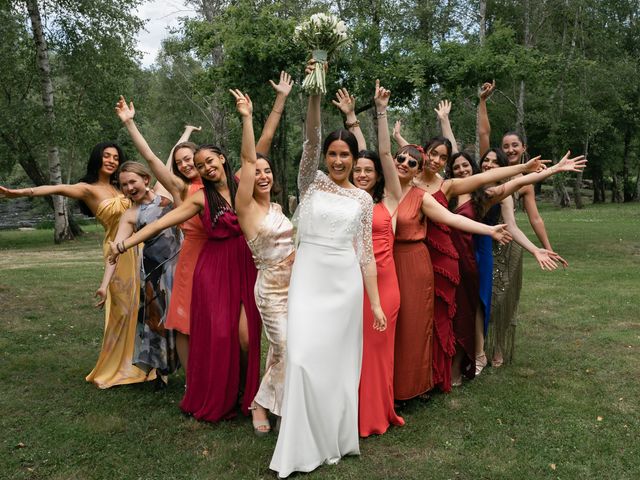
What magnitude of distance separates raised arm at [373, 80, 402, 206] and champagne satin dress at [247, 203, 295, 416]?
1038 mm

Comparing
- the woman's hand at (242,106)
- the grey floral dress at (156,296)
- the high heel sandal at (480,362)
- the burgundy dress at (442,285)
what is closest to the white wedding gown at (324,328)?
the woman's hand at (242,106)

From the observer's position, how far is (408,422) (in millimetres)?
5141

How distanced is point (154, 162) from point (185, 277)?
1.12 meters

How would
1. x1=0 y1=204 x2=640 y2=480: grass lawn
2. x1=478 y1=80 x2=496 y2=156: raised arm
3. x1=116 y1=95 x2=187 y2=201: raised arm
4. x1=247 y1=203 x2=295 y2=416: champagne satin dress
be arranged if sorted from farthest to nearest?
x1=478 y1=80 x2=496 y2=156: raised arm → x1=116 y1=95 x2=187 y2=201: raised arm → x1=247 y1=203 x2=295 y2=416: champagne satin dress → x1=0 y1=204 x2=640 y2=480: grass lawn

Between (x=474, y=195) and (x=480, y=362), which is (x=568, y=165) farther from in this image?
(x=480, y=362)

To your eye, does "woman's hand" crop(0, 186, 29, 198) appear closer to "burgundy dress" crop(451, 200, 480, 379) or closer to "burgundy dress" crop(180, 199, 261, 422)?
"burgundy dress" crop(180, 199, 261, 422)

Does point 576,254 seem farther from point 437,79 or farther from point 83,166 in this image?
point 83,166

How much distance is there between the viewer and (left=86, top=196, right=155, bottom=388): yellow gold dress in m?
6.25

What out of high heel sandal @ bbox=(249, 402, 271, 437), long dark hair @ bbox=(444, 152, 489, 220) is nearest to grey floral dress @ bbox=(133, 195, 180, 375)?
high heel sandal @ bbox=(249, 402, 271, 437)

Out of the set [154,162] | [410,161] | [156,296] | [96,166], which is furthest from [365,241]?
[96,166]

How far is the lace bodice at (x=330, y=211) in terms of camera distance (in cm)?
446

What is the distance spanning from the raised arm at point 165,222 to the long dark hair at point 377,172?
4.80 ft

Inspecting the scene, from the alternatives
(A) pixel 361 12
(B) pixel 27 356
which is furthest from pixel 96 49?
(B) pixel 27 356

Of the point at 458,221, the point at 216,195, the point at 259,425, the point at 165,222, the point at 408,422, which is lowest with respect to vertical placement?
the point at 408,422
